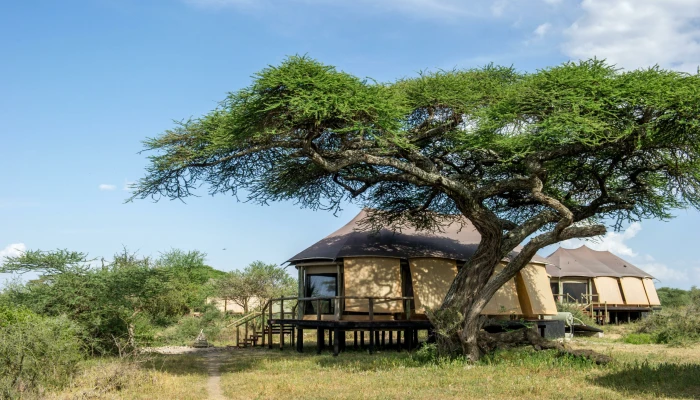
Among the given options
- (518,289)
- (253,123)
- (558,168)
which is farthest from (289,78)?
(518,289)

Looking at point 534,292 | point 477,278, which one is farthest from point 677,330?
point 477,278

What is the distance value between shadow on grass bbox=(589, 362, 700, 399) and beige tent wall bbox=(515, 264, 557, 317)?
9.40 meters

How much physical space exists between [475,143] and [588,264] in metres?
25.7

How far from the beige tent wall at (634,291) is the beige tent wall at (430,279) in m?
20.9

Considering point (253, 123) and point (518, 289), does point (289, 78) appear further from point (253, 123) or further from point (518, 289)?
point (518, 289)

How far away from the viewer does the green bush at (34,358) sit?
1155cm

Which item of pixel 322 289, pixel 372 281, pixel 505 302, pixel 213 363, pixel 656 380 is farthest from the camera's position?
pixel 505 302

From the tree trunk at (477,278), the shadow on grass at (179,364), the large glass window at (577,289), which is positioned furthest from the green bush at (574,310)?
the shadow on grass at (179,364)

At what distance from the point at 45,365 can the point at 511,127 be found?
1169 cm

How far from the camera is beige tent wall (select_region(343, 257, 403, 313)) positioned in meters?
21.1

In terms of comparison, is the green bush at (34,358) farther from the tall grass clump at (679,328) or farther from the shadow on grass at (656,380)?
the tall grass clump at (679,328)

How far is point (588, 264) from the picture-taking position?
39094 millimetres

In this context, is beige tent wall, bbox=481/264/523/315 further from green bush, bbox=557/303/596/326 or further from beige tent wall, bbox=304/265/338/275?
green bush, bbox=557/303/596/326

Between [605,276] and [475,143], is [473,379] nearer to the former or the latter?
[475,143]
